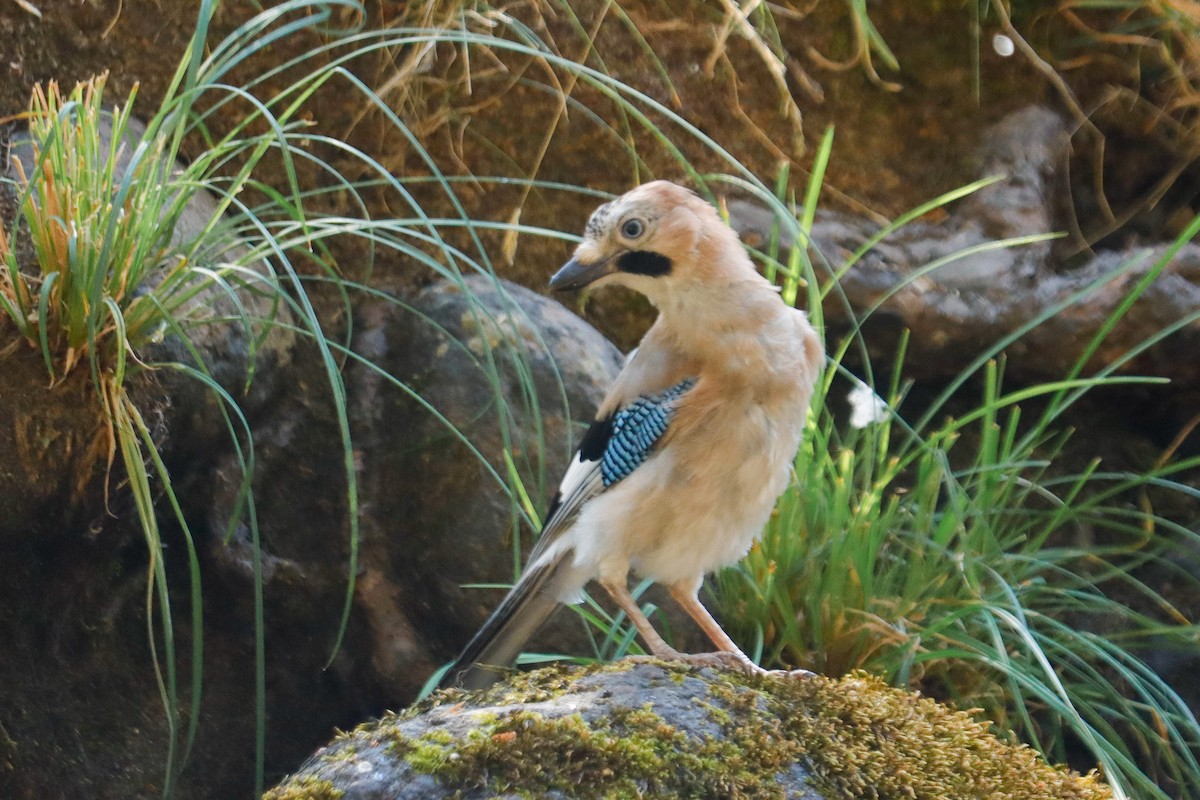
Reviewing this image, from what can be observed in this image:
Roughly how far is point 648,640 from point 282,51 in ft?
7.27

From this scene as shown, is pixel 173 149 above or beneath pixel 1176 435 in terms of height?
above

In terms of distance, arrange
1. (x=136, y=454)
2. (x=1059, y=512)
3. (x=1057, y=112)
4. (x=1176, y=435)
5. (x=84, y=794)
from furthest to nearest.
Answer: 1. (x=1057, y=112)
2. (x=1176, y=435)
3. (x=1059, y=512)
4. (x=84, y=794)
5. (x=136, y=454)

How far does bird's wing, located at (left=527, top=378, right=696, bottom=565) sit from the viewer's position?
8.28 feet

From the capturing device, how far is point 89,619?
2920 mm

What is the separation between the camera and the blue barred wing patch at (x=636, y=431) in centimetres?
252

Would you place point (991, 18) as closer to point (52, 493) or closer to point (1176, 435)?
point (1176, 435)

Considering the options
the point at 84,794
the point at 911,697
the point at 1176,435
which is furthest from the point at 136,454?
the point at 1176,435

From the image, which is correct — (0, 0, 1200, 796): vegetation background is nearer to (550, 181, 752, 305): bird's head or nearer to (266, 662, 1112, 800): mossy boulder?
(550, 181, 752, 305): bird's head

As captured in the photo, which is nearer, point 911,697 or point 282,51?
point 911,697

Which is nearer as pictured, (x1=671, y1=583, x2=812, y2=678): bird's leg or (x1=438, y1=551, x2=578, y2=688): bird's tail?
(x1=671, y1=583, x2=812, y2=678): bird's leg

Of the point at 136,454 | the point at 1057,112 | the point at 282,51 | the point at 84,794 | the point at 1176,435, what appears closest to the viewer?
the point at 136,454

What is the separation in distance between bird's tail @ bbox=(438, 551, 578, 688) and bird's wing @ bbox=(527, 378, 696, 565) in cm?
5

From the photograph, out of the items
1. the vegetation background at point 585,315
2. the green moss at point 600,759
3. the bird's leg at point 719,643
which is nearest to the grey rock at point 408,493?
the vegetation background at point 585,315

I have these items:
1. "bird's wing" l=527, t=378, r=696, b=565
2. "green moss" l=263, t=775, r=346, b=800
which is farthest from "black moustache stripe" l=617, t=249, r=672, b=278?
"green moss" l=263, t=775, r=346, b=800
